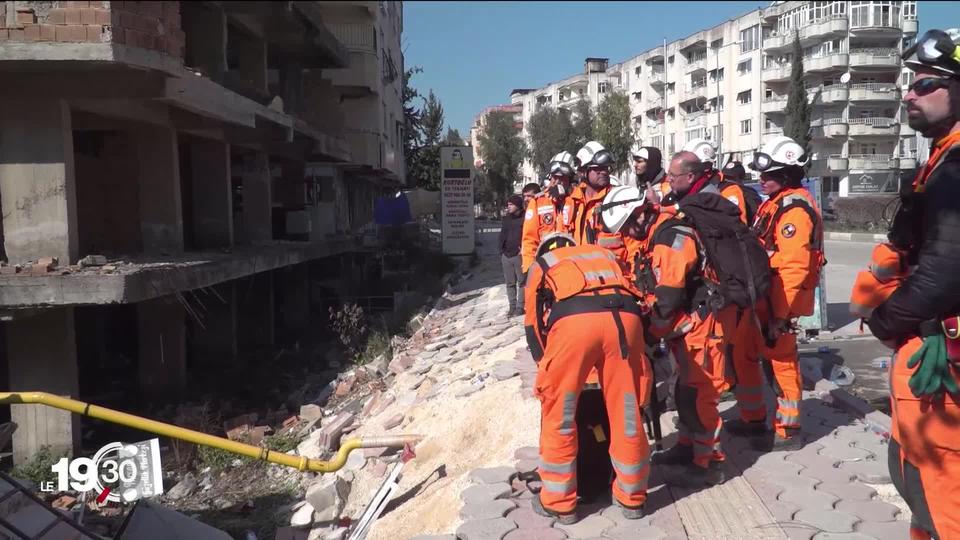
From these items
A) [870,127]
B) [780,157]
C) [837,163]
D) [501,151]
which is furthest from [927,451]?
[870,127]

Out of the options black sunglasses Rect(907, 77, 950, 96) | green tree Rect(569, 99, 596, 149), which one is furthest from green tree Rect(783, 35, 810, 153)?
black sunglasses Rect(907, 77, 950, 96)

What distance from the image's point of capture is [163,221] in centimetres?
1014

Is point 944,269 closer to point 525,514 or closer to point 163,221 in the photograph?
point 525,514

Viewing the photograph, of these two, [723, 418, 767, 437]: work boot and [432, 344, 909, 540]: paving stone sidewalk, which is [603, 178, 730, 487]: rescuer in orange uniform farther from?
[723, 418, 767, 437]: work boot

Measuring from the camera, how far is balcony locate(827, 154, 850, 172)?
165 ft

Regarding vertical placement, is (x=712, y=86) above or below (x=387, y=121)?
above

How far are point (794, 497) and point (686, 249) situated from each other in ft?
5.18

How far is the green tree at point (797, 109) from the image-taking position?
4469cm

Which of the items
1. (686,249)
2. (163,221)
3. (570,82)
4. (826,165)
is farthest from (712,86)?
(686,249)

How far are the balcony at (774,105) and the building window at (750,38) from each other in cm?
404

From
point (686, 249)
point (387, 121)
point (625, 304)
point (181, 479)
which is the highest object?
point (387, 121)

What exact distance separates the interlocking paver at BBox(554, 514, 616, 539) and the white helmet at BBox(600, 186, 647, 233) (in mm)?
1712

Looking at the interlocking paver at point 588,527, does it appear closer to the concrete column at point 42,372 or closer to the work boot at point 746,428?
the work boot at point 746,428

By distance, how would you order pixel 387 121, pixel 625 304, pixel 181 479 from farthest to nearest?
pixel 387 121 → pixel 181 479 → pixel 625 304
